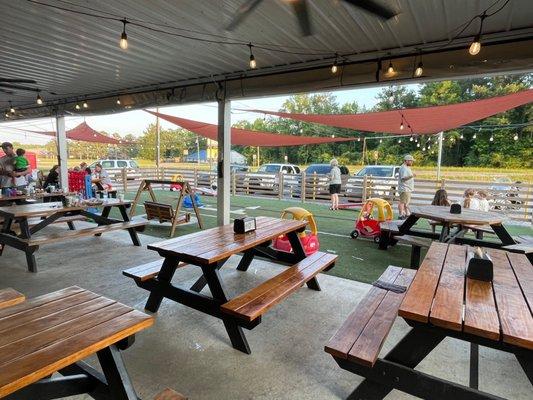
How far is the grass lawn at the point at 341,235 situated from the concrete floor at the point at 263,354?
0.54m

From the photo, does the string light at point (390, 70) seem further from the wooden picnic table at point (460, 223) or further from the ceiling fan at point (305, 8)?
the wooden picnic table at point (460, 223)

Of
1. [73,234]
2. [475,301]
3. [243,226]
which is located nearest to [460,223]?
[475,301]

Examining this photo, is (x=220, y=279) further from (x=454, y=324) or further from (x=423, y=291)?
(x=454, y=324)

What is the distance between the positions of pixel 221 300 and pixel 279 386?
65 cm

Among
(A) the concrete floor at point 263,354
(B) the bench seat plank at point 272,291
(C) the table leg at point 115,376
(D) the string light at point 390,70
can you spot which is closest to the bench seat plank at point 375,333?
(A) the concrete floor at point 263,354

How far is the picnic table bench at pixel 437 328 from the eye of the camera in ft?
4.08

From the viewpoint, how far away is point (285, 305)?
280cm

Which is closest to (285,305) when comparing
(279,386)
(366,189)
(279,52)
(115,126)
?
(279,386)

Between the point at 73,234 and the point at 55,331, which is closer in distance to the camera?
the point at 55,331

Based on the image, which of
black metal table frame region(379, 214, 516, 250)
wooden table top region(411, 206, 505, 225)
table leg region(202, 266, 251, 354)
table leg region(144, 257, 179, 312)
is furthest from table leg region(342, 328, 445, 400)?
black metal table frame region(379, 214, 516, 250)

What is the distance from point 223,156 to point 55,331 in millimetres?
4842

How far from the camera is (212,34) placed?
12.3 ft

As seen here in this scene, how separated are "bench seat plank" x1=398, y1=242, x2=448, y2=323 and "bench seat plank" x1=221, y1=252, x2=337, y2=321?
2.87 ft

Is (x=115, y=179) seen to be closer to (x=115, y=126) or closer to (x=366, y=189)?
(x=366, y=189)
